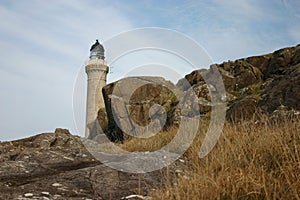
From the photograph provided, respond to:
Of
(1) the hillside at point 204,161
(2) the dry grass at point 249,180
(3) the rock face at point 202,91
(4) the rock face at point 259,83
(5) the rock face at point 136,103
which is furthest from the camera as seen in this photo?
(5) the rock face at point 136,103

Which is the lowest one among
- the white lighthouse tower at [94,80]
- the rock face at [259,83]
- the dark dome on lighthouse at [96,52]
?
the rock face at [259,83]

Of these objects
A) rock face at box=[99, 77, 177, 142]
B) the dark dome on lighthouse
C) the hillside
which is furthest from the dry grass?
the dark dome on lighthouse

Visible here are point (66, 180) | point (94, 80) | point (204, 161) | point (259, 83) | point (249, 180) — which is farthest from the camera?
point (94, 80)

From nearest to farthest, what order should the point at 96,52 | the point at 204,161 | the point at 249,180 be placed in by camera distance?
the point at 249,180
the point at 204,161
the point at 96,52

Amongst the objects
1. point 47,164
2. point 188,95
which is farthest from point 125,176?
point 188,95

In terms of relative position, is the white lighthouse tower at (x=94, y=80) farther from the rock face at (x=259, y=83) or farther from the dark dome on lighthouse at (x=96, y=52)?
the rock face at (x=259, y=83)

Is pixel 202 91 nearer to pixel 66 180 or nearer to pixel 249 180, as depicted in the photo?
pixel 66 180

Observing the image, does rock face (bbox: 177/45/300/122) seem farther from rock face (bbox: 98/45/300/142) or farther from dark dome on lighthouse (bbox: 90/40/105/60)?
dark dome on lighthouse (bbox: 90/40/105/60)

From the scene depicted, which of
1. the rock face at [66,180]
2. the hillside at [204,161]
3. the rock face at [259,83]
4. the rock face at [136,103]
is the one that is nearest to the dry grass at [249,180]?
the hillside at [204,161]

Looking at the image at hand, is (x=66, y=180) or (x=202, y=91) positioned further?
(x=202, y=91)

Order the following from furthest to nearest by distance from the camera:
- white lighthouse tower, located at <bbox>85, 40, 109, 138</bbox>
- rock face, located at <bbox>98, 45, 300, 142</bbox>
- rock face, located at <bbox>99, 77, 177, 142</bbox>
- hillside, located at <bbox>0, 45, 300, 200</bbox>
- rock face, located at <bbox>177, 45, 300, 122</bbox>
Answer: white lighthouse tower, located at <bbox>85, 40, 109, 138</bbox>, rock face, located at <bbox>99, 77, 177, 142</bbox>, rock face, located at <bbox>98, 45, 300, 142</bbox>, rock face, located at <bbox>177, 45, 300, 122</bbox>, hillside, located at <bbox>0, 45, 300, 200</bbox>

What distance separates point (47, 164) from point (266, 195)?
4096 millimetres

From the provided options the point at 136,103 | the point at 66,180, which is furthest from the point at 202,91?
the point at 66,180

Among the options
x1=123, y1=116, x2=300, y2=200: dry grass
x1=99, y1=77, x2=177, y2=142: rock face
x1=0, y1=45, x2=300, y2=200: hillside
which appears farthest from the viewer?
x1=99, y1=77, x2=177, y2=142: rock face
